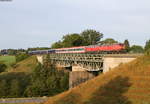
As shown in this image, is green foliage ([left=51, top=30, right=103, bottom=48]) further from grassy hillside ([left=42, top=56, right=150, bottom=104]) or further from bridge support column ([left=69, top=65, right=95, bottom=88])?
grassy hillside ([left=42, top=56, right=150, bottom=104])

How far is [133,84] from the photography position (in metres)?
33.8

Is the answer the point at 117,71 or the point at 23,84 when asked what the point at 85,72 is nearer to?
the point at 23,84

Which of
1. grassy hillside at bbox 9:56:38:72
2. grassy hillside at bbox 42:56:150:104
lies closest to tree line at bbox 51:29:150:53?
grassy hillside at bbox 9:56:38:72

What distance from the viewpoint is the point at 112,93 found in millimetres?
32719

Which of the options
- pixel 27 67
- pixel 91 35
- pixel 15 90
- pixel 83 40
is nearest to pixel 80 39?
pixel 83 40

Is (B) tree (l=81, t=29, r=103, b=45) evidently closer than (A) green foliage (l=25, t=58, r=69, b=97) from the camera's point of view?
No

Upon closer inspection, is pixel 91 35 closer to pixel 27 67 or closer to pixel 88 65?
pixel 27 67

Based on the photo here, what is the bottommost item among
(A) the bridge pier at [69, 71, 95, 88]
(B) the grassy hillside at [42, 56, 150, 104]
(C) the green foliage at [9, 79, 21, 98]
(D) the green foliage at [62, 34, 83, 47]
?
(C) the green foliage at [9, 79, 21, 98]

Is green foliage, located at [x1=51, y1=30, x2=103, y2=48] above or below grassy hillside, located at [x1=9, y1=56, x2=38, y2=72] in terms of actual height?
above

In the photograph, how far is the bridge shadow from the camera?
3074 cm

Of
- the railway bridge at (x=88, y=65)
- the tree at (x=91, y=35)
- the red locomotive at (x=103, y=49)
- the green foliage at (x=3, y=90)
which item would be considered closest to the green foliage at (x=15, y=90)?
the green foliage at (x=3, y=90)

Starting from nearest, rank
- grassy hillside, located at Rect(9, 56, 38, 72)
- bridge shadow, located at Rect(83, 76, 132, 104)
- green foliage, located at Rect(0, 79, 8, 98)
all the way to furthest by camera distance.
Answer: bridge shadow, located at Rect(83, 76, 132, 104) → green foliage, located at Rect(0, 79, 8, 98) → grassy hillside, located at Rect(9, 56, 38, 72)

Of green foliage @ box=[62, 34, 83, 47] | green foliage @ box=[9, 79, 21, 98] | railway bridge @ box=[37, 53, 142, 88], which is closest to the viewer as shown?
railway bridge @ box=[37, 53, 142, 88]

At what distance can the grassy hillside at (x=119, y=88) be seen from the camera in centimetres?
3086
